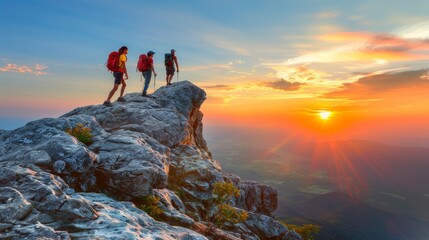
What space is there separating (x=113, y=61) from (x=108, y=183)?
51.2 ft

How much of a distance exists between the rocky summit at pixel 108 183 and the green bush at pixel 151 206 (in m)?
0.13

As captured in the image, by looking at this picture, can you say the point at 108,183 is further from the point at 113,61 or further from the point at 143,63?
the point at 143,63

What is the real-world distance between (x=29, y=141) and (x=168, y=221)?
10.9m

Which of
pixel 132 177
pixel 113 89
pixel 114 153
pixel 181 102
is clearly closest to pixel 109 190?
pixel 132 177

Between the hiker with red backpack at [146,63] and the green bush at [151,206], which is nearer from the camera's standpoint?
the green bush at [151,206]

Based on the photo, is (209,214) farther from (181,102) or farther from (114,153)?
(181,102)

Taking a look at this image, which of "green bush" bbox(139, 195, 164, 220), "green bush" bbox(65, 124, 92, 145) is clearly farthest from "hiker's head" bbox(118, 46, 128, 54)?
"green bush" bbox(139, 195, 164, 220)

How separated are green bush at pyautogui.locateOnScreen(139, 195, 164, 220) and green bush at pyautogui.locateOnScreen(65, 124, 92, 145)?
729 centimetres

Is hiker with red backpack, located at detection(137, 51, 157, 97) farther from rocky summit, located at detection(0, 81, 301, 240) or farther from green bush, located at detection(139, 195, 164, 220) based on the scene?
green bush, located at detection(139, 195, 164, 220)

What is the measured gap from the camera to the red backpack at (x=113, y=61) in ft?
96.3

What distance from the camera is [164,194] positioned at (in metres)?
20.3

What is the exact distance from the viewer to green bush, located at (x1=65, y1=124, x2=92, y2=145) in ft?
70.7

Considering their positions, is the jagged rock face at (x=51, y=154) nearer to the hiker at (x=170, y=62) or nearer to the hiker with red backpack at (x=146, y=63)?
the hiker with red backpack at (x=146, y=63)

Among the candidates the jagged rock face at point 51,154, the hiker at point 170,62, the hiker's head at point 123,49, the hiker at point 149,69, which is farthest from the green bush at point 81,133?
the hiker at point 170,62
